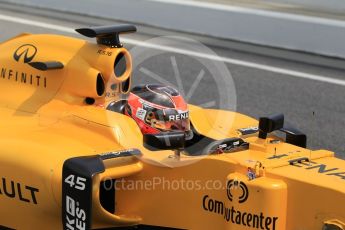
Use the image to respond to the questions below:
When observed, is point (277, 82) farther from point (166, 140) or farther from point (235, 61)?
point (166, 140)

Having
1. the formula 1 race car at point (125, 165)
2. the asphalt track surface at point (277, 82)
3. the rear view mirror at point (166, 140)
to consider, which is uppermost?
the rear view mirror at point (166, 140)

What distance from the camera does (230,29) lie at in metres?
13.2

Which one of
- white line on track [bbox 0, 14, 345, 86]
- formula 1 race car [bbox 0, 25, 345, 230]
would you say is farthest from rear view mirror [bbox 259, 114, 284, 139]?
white line on track [bbox 0, 14, 345, 86]

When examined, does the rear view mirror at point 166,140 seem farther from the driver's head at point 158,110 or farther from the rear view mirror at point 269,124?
the rear view mirror at point 269,124

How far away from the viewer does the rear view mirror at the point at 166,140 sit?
564 centimetres

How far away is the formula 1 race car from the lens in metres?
5.38

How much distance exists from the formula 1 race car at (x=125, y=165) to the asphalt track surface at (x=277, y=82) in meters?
2.92

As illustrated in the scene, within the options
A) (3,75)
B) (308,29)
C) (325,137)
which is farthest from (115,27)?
(308,29)

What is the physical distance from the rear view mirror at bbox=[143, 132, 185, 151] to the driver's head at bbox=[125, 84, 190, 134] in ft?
1.57

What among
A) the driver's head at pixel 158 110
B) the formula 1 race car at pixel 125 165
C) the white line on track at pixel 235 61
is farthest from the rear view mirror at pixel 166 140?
the white line on track at pixel 235 61

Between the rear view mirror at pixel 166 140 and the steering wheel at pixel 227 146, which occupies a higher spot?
the rear view mirror at pixel 166 140

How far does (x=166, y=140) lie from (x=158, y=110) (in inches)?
23.8

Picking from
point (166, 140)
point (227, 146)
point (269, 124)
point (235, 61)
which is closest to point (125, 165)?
point (166, 140)

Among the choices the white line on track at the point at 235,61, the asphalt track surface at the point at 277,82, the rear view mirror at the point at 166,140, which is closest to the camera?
the rear view mirror at the point at 166,140
